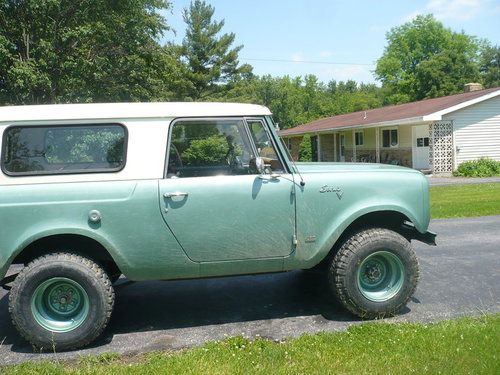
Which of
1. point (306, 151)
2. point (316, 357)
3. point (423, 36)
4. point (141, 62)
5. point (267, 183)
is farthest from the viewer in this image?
Result: point (423, 36)

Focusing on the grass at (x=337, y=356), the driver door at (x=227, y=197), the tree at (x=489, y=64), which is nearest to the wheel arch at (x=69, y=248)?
the driver door at (x=227, y=197)

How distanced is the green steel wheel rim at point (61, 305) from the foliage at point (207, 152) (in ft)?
4.96

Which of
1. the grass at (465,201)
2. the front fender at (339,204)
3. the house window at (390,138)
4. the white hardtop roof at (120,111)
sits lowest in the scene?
the grass at (465,201)

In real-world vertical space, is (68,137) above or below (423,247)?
above

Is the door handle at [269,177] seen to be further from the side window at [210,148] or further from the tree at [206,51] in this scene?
the tree at [206,51]

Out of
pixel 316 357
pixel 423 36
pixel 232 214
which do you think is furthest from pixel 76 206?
pixel 423 36

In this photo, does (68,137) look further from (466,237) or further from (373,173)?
(466,237)

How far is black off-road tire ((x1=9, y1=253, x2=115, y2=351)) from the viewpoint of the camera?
13.3 feet

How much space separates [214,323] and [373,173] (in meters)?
2.08

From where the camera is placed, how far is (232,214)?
14.3 feet

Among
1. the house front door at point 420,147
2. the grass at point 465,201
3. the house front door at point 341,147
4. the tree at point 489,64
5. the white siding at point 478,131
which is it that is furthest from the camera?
the tree at point 489,64

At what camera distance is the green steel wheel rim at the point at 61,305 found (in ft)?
13.6

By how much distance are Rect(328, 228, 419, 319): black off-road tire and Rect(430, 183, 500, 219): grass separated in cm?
603

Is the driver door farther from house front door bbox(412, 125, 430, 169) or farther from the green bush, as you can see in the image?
house front door bbox(412, 125, 430, 169)
